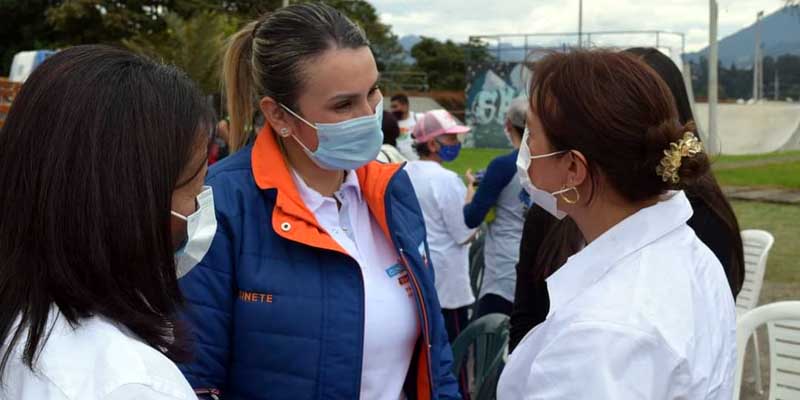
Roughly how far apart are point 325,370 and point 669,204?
2.77 ft

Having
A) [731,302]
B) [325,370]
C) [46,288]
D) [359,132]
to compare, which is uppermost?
[359,132]

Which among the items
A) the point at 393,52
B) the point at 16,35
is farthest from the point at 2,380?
the point at 393,52

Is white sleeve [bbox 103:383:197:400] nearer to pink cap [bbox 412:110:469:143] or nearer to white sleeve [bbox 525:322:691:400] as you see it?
white sleeve [bbox 525:322:691:400]

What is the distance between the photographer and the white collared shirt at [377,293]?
80.0 inches

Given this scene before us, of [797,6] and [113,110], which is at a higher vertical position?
[797,6]

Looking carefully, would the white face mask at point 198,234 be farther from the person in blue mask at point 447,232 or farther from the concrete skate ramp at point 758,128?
the concrete skate ramp at point 758,128

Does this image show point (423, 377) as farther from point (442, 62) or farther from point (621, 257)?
point (442, 62)

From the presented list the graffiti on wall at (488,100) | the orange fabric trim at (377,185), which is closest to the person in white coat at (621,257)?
the orange fabric trim at (377,185)

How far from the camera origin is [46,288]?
114cm

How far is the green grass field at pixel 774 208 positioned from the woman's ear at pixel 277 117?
1.19 m

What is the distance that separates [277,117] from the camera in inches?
86.4

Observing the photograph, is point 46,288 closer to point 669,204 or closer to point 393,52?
point 669,204

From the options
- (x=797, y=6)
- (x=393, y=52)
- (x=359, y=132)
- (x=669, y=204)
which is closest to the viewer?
(x=669, y=204)

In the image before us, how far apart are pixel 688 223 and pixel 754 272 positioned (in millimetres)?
2475
